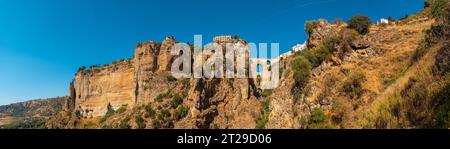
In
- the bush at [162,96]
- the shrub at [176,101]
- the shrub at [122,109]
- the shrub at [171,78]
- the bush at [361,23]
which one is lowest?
the shrub at [122,109]

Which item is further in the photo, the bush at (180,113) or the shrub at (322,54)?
the bush at (180,113)

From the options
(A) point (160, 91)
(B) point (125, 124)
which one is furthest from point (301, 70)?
(A) point (160, 91)

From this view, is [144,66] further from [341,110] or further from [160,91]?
[341,110]

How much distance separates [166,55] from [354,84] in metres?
30.4

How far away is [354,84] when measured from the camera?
14.5 m

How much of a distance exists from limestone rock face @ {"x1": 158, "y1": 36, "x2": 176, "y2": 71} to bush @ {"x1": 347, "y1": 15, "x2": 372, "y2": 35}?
27.6 metres

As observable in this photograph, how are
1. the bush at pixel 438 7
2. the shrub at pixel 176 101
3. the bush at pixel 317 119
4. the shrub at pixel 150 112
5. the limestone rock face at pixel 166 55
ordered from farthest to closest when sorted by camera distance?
the limestone rock face at pixel 166 55, the shrub at pixel 150 112, the shrub at pixel 176 101, the bush at pixel 438 7, the bush at pixel 317 119

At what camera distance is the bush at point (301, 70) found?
1739 cm

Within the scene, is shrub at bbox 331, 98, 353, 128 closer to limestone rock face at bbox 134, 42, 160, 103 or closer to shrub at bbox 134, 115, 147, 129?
shrub at bbox 134, 115, 147, 129

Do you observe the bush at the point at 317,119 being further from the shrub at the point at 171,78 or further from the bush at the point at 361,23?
the shrub at the point at 171,78

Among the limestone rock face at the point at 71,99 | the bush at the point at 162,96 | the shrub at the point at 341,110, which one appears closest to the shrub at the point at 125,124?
the bush at the point at 162,96

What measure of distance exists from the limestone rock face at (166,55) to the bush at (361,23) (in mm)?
27565
